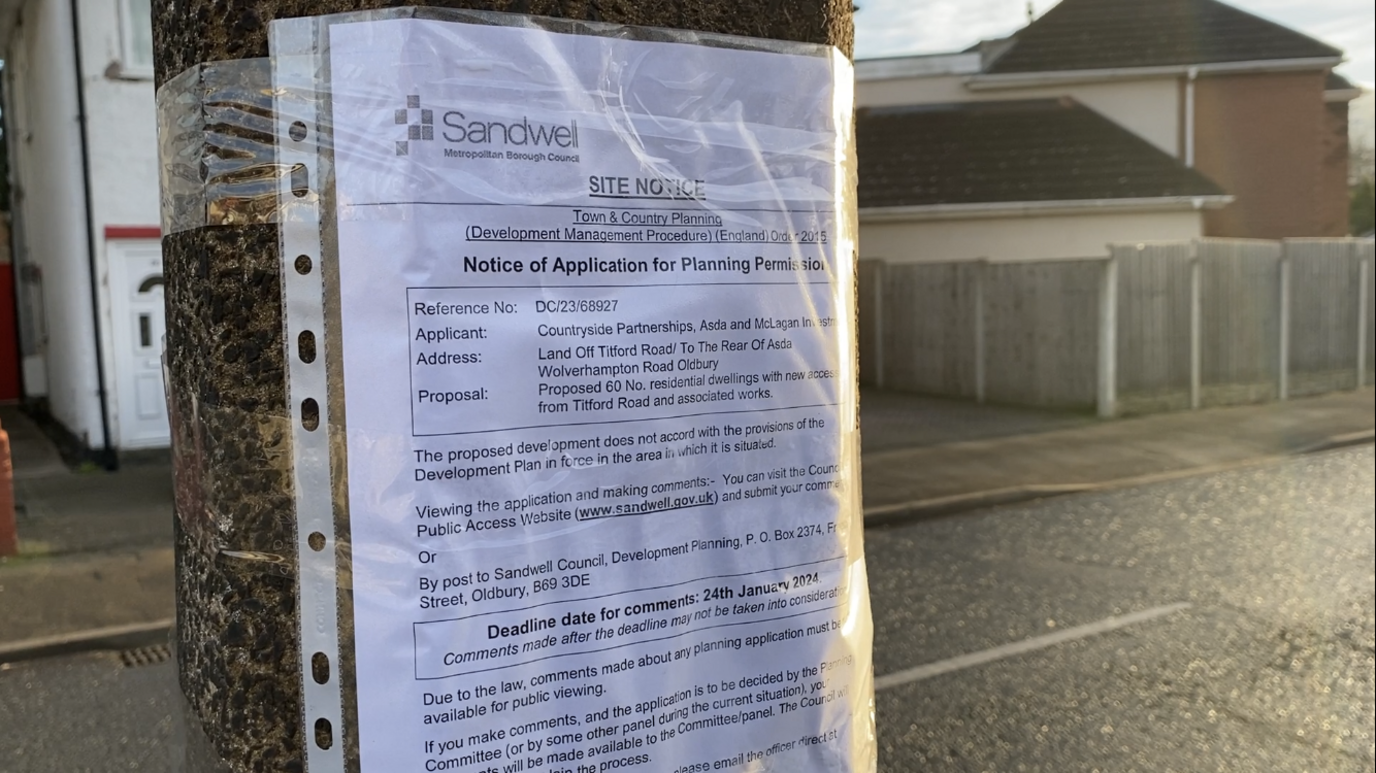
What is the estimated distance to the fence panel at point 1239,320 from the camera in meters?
14.2

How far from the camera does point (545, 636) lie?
4.84 ft

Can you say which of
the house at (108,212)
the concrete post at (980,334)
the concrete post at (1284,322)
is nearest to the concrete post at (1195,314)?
the concrete post at (1284,322)

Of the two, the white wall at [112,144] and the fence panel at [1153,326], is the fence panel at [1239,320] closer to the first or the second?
the fence panel at [1153,326]

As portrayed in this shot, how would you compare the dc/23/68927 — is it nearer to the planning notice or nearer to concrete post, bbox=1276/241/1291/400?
the planning notice

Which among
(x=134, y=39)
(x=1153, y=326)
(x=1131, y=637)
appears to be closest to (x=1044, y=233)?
(x=1153, y=326)

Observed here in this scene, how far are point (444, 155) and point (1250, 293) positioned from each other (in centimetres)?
1530

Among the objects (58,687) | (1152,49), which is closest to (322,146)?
(58,687)

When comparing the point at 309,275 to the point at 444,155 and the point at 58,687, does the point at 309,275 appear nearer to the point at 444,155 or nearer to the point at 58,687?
the point at 444,155

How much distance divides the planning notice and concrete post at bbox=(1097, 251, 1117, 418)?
496 inches

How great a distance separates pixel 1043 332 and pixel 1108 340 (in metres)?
1.02

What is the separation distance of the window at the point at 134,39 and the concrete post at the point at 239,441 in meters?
10.2

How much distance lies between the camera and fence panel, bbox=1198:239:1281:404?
14234 millimetres

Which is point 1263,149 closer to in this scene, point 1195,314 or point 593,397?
point 1195,314

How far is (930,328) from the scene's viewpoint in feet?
53.8
